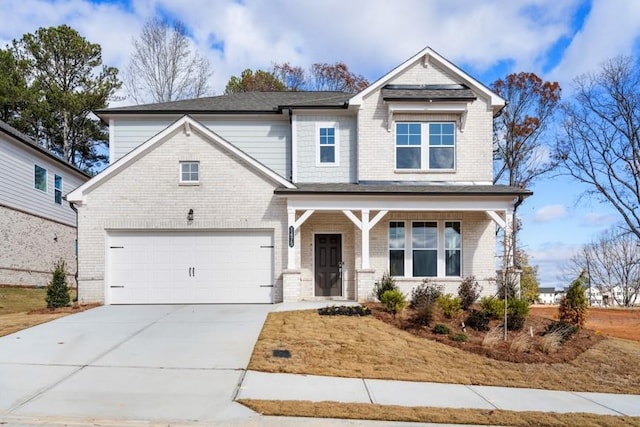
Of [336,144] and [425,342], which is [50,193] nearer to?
[336,144]

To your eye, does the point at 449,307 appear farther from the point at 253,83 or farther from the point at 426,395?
the point at 253,83

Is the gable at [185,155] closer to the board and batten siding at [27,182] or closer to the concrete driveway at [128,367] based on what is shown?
the concrete driveway at [128,367]

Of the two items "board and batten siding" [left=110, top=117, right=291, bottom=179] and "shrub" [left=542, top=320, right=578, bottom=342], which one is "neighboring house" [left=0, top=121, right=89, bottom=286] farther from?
"shrub" [left=542, top=320, right=578, bottom=342]

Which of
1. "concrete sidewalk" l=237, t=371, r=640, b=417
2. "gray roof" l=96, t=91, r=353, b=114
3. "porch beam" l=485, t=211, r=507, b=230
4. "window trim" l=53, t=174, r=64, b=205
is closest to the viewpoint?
"concrete sidewalk" l=237, t=371, r=640, b=417

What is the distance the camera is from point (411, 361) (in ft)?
30.4

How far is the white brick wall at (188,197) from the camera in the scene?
15.4 metres

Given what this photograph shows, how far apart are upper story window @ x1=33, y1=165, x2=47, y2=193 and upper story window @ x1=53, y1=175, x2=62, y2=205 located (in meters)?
0.97

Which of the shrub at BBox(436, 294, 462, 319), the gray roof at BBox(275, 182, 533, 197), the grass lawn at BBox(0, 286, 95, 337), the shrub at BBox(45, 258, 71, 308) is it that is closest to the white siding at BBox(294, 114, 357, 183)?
the gray roof at BBox(275, 182, 533, 197)

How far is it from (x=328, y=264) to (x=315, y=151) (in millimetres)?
3929

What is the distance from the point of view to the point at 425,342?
417 inches

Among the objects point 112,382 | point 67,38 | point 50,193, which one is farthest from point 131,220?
point 67,38

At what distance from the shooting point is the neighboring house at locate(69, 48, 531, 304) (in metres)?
15.5

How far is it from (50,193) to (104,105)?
11.7 m

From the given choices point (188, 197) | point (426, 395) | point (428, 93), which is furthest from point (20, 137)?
point (426, 395)
